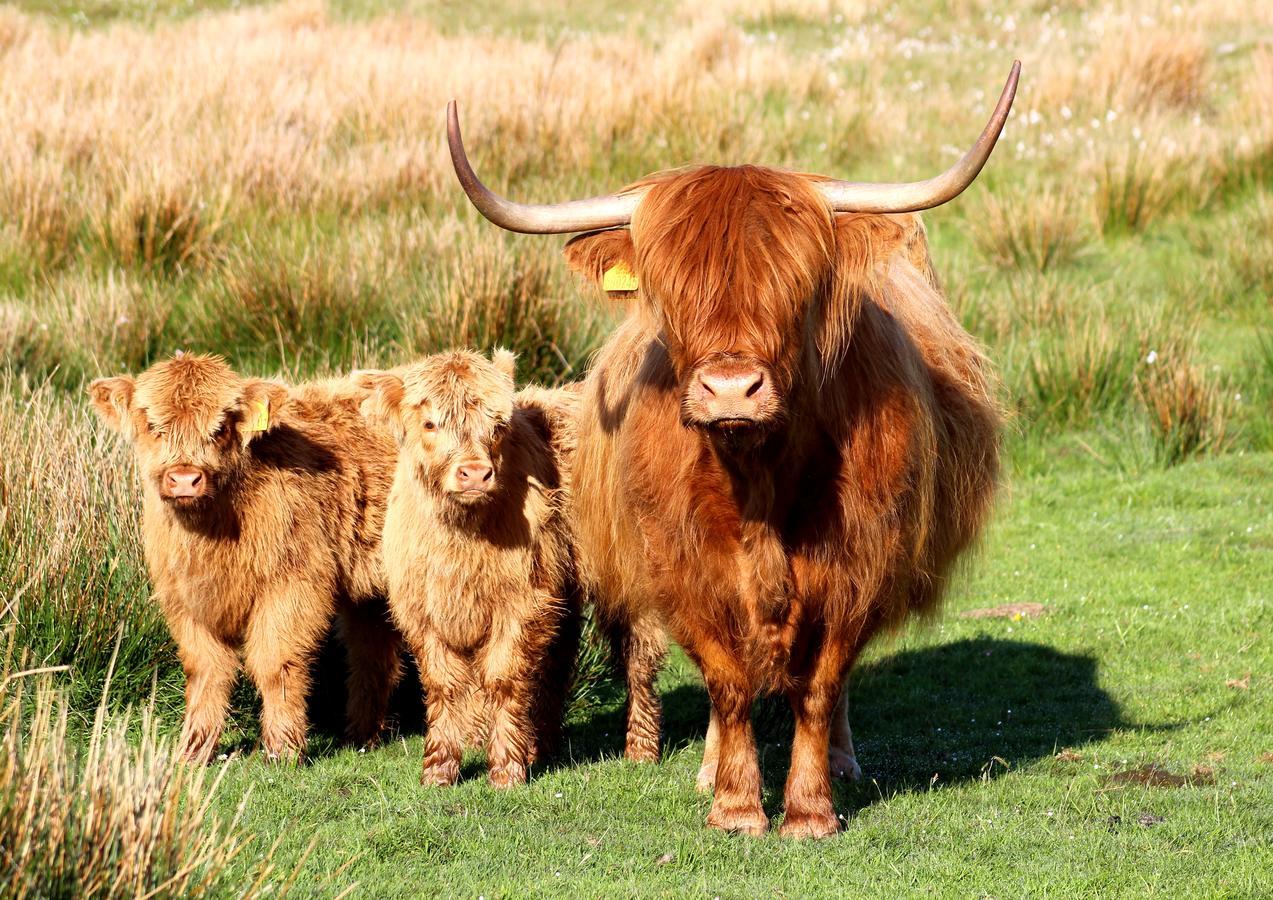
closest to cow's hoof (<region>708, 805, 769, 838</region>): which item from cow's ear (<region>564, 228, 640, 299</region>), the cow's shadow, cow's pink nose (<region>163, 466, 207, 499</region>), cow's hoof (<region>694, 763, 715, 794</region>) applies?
the cow's shadow

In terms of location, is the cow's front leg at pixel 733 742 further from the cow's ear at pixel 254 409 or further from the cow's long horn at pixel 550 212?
the cow's ear at pixel 254 409

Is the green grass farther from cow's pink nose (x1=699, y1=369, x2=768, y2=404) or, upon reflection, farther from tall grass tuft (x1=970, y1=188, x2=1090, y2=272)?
tall grass tuft (x1=970, y1=188, x2=1090, y2=272)

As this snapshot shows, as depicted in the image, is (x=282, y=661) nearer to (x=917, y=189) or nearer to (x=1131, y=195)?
(x=917, y=189)

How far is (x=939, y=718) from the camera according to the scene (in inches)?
249

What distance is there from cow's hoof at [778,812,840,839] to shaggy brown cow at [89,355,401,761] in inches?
69.0

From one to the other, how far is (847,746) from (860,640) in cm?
97

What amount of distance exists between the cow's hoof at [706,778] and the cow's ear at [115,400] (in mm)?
2225

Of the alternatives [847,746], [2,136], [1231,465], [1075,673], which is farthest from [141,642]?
[2,136]

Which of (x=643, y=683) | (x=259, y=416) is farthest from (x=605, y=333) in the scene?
(x=259, y=416)

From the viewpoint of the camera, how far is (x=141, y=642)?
19.8 ft

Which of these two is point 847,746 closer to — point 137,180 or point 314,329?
point 314,329

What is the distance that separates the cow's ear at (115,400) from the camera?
5273 mm

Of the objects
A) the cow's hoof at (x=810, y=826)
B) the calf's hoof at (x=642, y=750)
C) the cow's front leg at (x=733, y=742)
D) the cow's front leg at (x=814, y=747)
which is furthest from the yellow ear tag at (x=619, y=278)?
the calf's hoof at (x=642, y=750)

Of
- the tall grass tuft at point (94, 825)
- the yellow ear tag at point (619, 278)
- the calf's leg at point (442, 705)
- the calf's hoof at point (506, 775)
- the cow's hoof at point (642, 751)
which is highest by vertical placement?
the yellow ear tag at point (619, 278)
